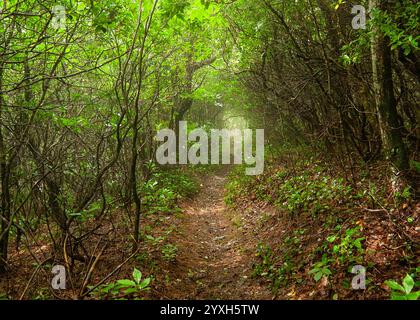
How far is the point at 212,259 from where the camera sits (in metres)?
6.70

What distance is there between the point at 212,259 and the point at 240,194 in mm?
4587

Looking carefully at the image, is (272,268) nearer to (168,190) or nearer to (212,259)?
(212,259)

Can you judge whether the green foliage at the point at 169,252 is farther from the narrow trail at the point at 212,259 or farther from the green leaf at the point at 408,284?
the green leaf at the point at 408,284

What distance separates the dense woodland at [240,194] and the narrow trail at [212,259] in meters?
0.04

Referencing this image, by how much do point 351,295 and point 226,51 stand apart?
8.08 metres

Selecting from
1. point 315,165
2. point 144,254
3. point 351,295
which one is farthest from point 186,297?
point 315,165

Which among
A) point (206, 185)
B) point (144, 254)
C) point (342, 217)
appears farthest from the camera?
point (206, 185)

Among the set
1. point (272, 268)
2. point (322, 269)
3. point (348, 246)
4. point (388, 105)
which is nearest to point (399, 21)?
point (388, 105)

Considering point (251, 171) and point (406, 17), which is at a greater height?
point (406, 17)

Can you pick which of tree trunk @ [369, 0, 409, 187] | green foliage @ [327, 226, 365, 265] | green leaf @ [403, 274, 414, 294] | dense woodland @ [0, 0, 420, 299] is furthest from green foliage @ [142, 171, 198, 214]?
green leaf @ [403, 274, 414, 294]

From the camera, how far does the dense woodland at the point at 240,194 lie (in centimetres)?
442

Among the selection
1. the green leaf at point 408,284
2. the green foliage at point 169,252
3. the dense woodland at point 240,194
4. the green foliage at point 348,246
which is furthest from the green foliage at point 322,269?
the green foliage at point 169,252
